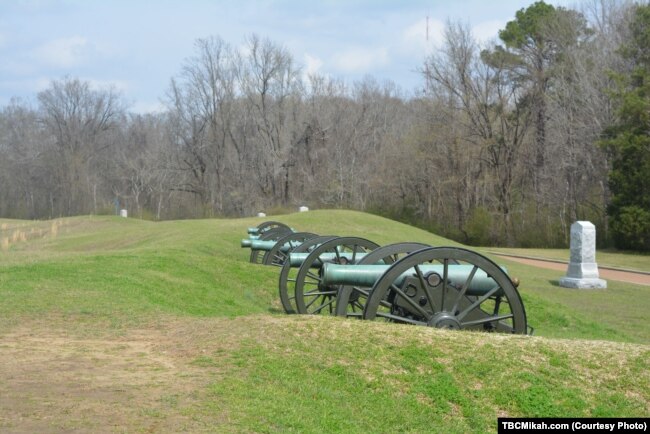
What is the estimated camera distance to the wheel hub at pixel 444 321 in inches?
Result: 261

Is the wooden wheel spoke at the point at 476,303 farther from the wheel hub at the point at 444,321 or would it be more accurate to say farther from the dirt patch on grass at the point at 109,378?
the dirt patch on grass at the point at 109,378

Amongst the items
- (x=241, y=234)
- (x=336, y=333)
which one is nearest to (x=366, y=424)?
(x=336, y=333)

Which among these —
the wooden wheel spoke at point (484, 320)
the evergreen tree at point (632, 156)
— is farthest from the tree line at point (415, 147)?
the wooden wheel spoke at point (484, 320)

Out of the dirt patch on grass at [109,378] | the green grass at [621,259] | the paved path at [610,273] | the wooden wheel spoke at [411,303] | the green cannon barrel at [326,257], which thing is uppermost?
the green cannon barrel at [326,257]

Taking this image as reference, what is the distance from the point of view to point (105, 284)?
34.0 feet

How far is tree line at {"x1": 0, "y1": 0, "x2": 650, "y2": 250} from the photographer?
3828cm

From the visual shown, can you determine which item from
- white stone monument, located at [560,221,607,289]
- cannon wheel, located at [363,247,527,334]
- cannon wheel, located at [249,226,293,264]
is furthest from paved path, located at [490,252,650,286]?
cannon wheel, located at [363,247,527,334]

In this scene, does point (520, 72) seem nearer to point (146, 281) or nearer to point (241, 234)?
point (241, 234)

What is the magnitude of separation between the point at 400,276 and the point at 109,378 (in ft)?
8.39

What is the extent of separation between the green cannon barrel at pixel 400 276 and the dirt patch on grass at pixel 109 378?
1.02 metres

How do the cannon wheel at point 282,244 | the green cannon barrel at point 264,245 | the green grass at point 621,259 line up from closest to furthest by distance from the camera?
1. the cannon wheel at point 282,244
2. the green cannon barrel at point 264,245
3. the green grass at point 621,259

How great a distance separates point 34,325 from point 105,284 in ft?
9.00

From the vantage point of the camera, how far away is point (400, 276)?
655 centimetres

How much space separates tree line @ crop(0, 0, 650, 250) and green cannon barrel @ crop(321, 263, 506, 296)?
94.1 ft
